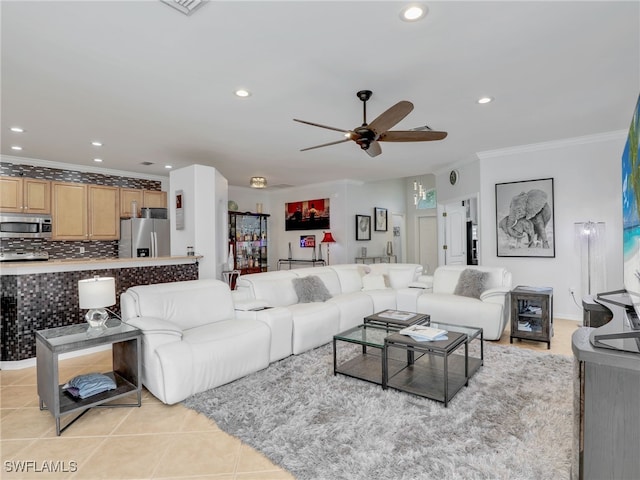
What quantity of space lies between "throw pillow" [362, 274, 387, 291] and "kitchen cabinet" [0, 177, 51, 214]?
17.0 ft

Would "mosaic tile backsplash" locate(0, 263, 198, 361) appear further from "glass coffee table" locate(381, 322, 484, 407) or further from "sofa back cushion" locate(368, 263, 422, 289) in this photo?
"sofa back cushion" locate(368, 263, 422, 289)

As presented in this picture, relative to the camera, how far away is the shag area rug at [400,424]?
1.86 meters

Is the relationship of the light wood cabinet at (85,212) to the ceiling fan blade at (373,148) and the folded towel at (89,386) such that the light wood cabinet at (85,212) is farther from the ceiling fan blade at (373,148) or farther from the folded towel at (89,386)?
the ceiling fan blade at (373,148)

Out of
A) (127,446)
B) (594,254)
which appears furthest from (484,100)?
(127,446)

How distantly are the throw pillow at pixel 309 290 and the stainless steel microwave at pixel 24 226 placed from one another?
417 cm

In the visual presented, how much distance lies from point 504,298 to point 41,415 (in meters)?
4.51

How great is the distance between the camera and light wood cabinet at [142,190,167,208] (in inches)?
264

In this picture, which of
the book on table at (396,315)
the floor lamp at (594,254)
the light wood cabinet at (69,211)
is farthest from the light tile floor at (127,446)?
the floor lamp at (594,254)

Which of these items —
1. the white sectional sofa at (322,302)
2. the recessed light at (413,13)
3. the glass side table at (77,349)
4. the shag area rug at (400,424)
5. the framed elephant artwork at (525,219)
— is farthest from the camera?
the framed elephant artwork at (525,219)

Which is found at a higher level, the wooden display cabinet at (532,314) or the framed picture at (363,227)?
the framed picture at (363,227)

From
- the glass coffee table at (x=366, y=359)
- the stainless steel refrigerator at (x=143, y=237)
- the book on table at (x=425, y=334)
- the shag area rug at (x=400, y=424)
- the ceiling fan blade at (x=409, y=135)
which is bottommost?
the shag area rug at (x=400, y=424)

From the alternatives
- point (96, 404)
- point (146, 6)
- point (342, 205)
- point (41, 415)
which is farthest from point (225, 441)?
point (342, 205)

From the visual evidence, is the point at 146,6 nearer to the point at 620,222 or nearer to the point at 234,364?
the point at 234,364

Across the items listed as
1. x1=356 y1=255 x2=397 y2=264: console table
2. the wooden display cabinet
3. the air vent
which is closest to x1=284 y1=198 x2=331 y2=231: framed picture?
x1=356 y1=255 x2=397 y2=264: console table
